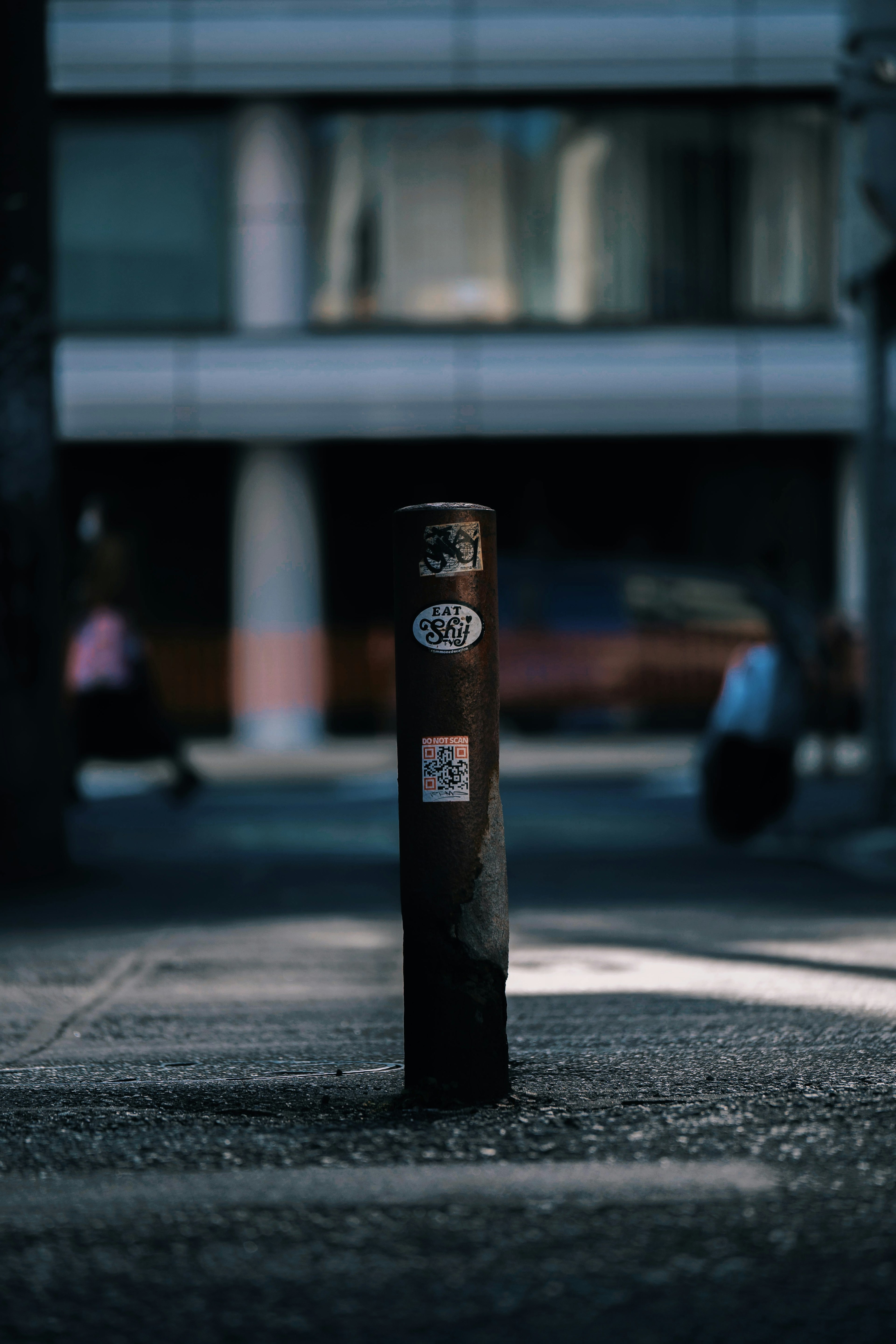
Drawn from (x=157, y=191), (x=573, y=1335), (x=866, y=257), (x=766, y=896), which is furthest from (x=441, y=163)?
(x=573, y=1335)

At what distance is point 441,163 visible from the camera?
2275 centimetres

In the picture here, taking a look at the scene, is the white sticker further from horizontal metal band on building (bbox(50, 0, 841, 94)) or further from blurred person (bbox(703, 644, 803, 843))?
horizontal metal band on building (bbox(50, 0, 841, 94))

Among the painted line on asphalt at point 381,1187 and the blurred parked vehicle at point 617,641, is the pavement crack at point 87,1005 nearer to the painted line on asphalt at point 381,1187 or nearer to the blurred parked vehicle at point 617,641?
the painted line on asphalt at point 381,1187

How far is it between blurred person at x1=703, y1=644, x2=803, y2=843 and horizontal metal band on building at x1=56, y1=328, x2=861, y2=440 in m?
11.1

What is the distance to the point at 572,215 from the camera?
2298 centimetres

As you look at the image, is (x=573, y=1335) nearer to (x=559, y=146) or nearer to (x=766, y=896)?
(x=766, y=896)

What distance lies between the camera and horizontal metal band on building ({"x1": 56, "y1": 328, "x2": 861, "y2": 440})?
2170 centimetres

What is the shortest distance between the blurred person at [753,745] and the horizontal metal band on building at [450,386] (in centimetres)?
1105

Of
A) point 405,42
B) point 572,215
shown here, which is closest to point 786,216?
point 572,215

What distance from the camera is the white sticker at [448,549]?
4449mm

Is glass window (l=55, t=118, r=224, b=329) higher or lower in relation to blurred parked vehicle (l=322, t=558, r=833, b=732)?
higher

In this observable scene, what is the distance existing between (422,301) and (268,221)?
210 centimetres

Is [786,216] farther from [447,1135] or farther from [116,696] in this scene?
[447,1135]

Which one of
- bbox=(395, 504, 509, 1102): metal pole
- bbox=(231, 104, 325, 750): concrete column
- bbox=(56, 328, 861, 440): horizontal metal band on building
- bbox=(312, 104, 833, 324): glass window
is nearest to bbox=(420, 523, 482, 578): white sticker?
bbox=(395, 504, 509, 1102): metal pole
